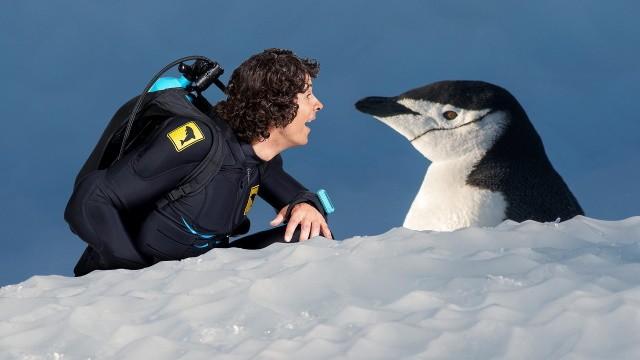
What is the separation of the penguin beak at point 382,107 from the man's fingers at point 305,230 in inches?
190

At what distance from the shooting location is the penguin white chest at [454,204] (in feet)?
27.7

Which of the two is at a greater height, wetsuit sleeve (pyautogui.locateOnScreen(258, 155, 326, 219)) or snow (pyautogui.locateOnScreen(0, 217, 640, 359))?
wetsuit sleeve (pyautogui.locateOnScreen(258, 155, 326, 219))

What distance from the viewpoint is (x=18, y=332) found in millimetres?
3488

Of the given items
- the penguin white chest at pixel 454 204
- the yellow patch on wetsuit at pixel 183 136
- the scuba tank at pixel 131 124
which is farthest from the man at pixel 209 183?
the penguin white chest at pixel 454 204

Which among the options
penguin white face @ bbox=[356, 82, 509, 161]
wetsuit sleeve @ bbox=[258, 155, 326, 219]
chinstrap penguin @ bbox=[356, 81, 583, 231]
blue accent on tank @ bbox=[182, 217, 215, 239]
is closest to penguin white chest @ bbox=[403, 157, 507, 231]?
chinstrap penguin @ bbox=[356, 81, 583, 231]

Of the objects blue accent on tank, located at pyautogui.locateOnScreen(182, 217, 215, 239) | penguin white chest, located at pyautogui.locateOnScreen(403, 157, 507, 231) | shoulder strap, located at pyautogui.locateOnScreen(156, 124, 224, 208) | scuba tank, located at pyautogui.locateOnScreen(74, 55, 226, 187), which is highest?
penguin white chest, located at pyautogui.locateOnScreen(403, 157, 507, 231)

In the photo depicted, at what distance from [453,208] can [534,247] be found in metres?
4.66

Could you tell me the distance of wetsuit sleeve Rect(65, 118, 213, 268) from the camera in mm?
4258

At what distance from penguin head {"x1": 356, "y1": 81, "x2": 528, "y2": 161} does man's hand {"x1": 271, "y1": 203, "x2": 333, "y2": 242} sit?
4467 millimetres

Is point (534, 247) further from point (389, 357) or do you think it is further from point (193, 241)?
point (193, 241)

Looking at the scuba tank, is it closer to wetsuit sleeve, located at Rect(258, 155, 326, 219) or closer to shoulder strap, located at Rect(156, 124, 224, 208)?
shoulder strap, located at Rect(156, 124, 224, 208)

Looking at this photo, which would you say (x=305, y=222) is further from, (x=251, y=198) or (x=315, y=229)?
(x=251, y=198)

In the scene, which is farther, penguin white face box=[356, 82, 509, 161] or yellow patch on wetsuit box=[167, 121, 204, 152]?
penguin white face box=[356, 82, 509, 161]

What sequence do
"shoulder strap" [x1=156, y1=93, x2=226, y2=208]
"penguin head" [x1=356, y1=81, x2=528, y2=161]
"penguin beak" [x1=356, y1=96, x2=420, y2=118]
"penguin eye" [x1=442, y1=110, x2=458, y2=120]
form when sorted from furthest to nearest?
"penguin beak" [x1=356, y1=96, x2=420, y2=118] < "penguin eye" [x1=442, y1=110, x2=458, y2=120] < "penguin head" [x1=356, y1=81, x2=528, y2=161] < "shoulder strap" [x1=156, y1=93, x2=226, y2=208]
